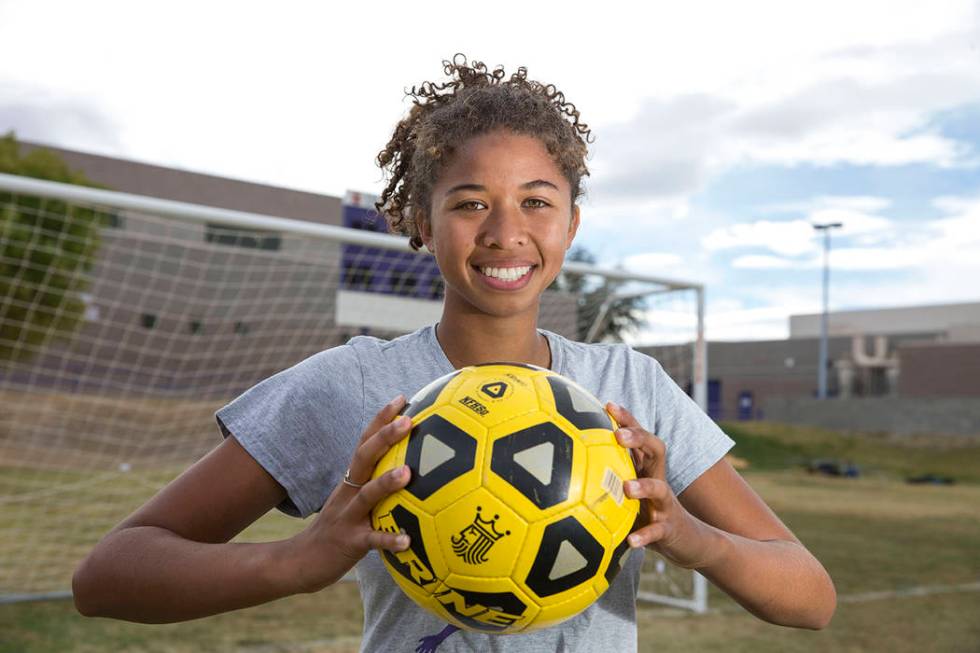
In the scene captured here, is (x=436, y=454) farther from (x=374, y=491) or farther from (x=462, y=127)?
(x=462, y=127)

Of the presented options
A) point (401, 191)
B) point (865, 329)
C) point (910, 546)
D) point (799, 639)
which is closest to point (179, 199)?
point (910, 546)

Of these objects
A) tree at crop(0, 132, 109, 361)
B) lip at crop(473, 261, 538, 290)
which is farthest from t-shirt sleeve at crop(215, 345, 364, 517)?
tree at crop(0, 132, 109, 361)

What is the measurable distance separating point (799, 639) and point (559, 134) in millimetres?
4646

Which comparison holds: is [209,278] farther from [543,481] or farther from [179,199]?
[543,481]

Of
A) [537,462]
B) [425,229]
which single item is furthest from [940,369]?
[537,462]

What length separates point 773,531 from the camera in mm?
1655

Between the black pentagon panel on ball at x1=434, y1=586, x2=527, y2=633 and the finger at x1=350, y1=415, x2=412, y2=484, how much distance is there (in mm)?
195

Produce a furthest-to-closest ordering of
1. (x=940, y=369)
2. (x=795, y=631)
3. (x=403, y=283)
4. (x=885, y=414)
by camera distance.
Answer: (x=940, y=369), (x=885, y=414), (x=403, y=283), (x=795, y=631)

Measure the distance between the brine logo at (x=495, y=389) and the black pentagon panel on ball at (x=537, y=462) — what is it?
7 centimetres

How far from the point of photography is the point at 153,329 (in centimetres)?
1745

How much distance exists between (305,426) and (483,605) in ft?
1.52

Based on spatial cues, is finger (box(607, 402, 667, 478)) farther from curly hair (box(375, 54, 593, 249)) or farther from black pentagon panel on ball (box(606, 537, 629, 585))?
curly hair (box(375, 54, 593, 249))

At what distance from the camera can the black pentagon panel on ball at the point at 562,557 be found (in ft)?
4.23

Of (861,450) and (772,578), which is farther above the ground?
(772,578)
